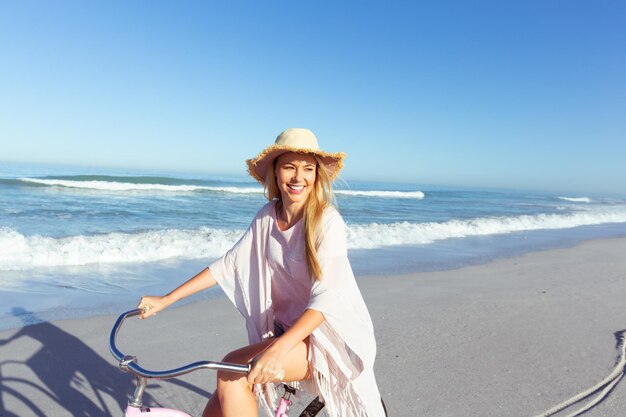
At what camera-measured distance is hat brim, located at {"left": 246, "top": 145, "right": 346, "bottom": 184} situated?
2.11m

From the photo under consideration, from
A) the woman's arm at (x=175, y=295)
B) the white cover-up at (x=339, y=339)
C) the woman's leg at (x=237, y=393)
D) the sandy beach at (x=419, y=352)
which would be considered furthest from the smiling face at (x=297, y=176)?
the sandy beach at (x=419, y=352)

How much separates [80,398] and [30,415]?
12.8 inches

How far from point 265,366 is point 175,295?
0.81 m

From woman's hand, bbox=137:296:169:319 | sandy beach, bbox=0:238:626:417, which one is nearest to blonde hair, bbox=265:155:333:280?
woman's hand, bbox=137:296:169:319

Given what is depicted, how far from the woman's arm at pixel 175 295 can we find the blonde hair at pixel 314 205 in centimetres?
54

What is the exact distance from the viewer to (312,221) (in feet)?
6.61

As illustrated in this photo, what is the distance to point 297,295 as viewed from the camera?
2221 mm

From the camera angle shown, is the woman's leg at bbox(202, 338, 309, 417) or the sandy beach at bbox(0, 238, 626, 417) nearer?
the woman's leg at bbox(202, 338, 309, 417)

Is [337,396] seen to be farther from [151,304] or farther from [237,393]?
[151,304]

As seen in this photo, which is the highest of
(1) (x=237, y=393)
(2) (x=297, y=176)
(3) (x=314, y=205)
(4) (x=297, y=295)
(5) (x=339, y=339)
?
(2) (x=297, y=176)

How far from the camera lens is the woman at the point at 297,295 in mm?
1784

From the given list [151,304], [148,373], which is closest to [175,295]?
[151,304]

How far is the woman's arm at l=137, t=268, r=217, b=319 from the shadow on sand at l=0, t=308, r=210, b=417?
147 centimetres

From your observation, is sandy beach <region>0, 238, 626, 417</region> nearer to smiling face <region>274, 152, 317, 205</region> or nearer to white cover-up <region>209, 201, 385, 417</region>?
white cover-up <region>209, 201, 385, 417</region>
